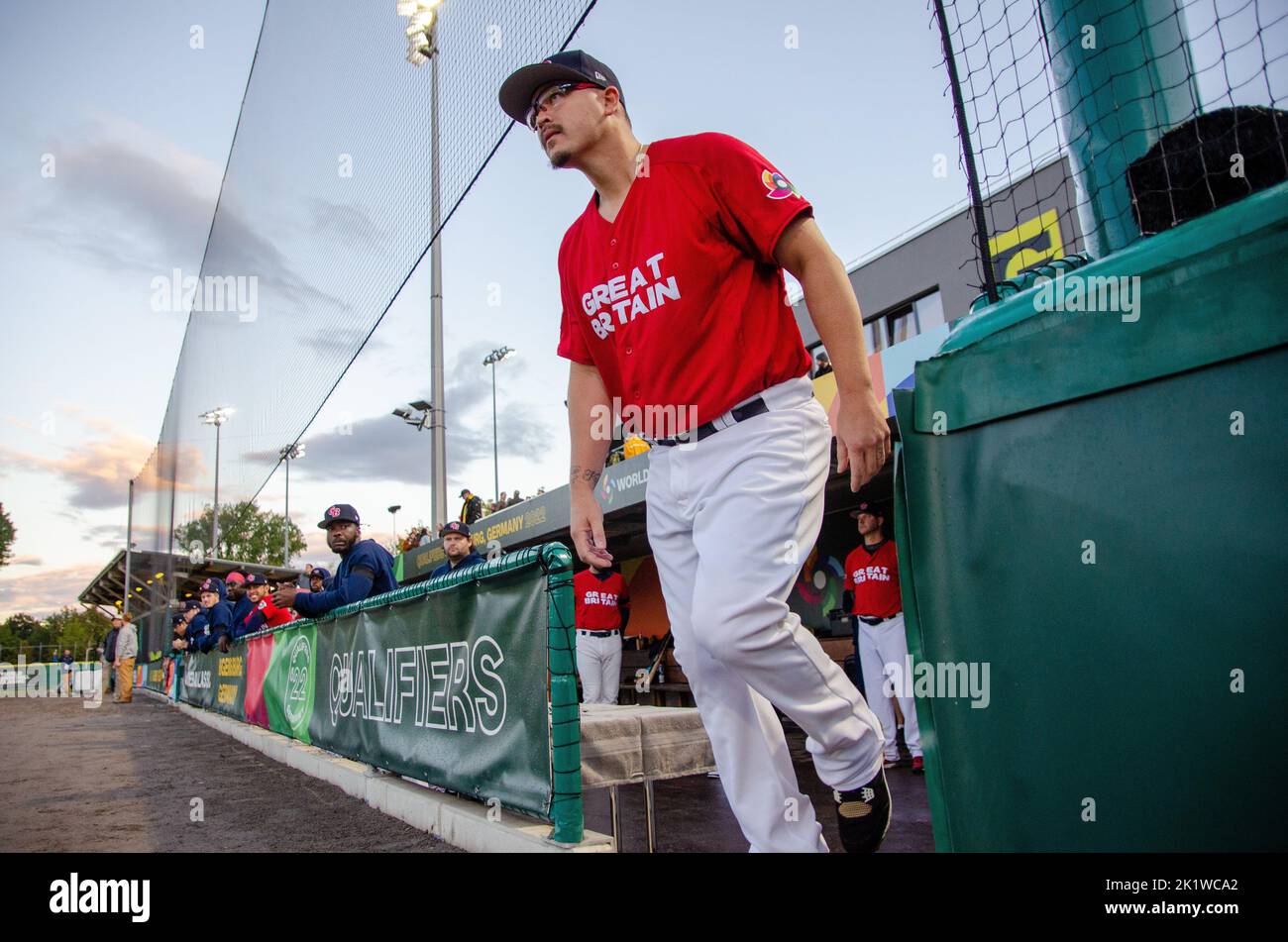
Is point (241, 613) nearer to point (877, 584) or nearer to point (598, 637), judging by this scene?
point (598, 637)

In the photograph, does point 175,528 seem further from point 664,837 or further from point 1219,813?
point 1219,813

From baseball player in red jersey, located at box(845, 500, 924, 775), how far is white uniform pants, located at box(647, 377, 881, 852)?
15.0ft

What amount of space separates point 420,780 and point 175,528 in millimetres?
26739

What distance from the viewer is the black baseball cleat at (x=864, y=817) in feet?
6.53

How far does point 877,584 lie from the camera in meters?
6.70

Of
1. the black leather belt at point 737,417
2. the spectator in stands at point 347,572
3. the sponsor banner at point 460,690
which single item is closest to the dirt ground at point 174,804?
the sponsor banner at point 460,690

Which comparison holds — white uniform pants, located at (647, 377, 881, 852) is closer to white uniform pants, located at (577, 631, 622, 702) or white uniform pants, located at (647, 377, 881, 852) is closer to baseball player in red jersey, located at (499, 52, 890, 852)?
baseball player in red jersey, located at (499, 52, 890, 852)

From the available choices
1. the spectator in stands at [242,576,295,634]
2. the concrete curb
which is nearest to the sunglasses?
the concrete curb

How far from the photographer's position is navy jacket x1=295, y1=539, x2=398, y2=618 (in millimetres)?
5910

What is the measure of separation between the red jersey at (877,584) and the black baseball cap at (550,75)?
5102mm

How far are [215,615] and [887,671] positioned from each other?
35.7 ft

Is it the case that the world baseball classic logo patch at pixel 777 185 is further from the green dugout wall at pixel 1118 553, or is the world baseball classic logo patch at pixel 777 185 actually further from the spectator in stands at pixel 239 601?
the spectator in stands at pixel 239 601
